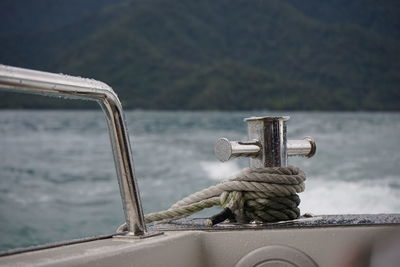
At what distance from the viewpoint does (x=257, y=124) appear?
1.16 meters

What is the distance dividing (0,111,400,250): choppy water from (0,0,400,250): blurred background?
0.17ft

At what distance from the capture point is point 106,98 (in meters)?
0.88

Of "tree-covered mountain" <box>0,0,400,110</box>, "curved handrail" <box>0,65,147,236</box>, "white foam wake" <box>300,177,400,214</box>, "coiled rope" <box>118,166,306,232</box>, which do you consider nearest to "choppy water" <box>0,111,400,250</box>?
"white foam wake" <box>300,177,400,214</box>

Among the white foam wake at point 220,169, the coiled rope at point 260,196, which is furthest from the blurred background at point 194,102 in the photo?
the coiled rope at point 260,196

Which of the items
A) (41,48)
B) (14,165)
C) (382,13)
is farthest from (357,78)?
(14,165)

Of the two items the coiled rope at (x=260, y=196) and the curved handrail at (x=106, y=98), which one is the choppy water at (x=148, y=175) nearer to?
the coiled rope at (x=260, y=196)

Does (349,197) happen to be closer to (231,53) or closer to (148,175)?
(148,175)

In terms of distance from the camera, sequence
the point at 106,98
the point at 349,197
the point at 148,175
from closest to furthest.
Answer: the point at 106,98
the point at 349,197
the point at 148,175

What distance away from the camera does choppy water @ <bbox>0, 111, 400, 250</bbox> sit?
352 inches

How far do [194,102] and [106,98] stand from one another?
3610 centimetres

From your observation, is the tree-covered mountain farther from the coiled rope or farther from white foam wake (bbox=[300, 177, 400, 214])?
the coiled rope

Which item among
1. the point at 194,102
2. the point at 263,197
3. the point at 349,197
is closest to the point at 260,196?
the point at 263,197

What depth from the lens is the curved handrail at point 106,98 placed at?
0.70 meters

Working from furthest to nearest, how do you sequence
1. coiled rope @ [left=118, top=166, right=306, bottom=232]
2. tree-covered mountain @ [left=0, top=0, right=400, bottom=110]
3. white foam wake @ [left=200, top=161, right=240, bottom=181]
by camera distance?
tree-covered mountain @ [left=0, top=0, right=400, bottom=110], white foam wake @ [left=200, top=161, right=240, bottom=181], coiled rope @ [left=118, top=166, right=306, bottom=232]
